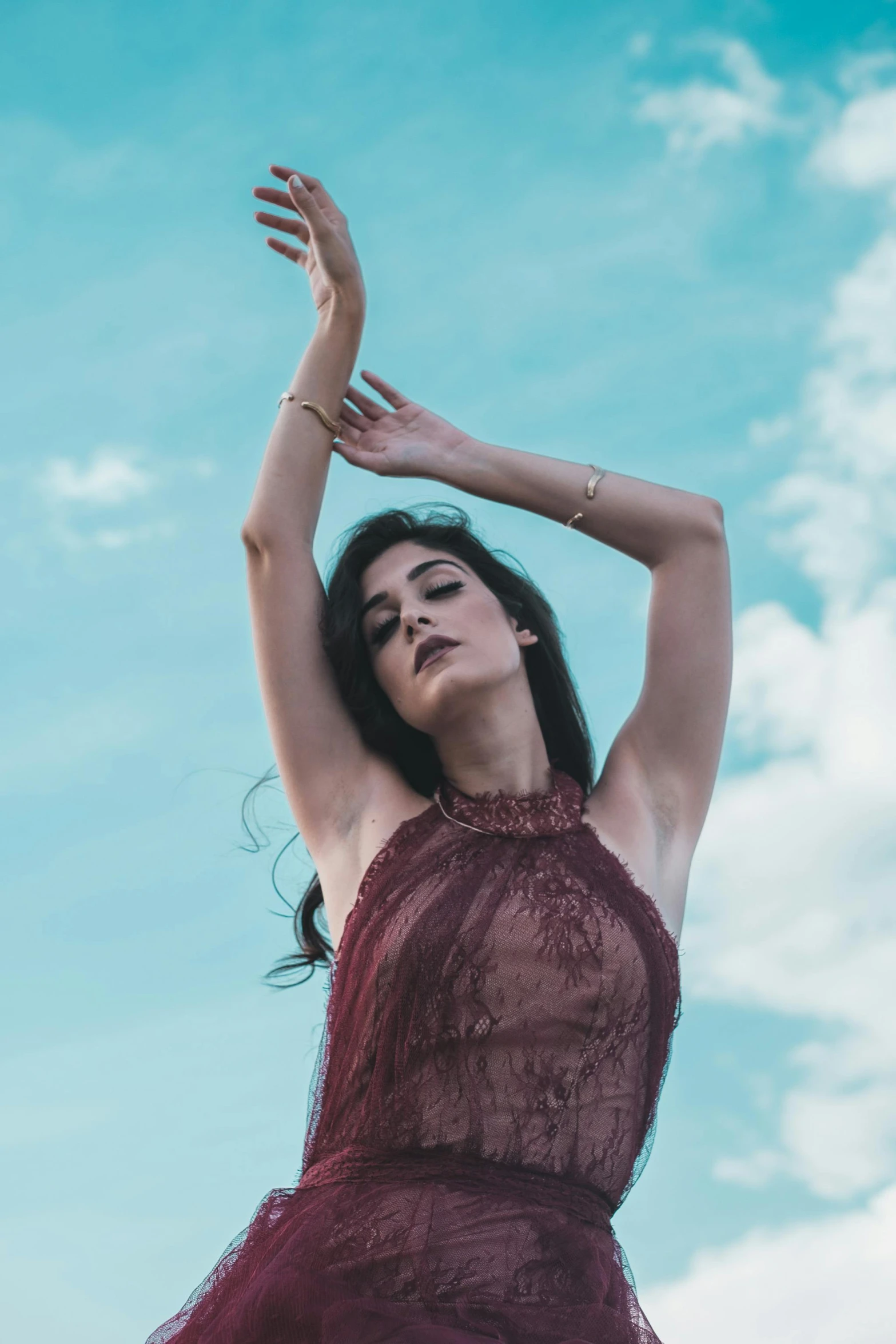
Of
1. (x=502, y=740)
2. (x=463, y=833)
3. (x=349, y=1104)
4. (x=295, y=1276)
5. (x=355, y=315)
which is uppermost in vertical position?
(x=355, y=315)

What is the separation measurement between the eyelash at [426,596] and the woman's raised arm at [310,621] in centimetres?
15

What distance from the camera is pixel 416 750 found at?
385cm

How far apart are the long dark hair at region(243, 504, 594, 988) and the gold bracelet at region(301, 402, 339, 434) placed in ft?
1.15

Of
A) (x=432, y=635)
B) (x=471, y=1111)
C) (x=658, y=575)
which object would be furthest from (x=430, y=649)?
(x=471, y=1111)

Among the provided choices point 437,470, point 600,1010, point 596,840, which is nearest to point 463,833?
point 596,840

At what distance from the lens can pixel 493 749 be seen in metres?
3.62

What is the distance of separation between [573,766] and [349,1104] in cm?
119

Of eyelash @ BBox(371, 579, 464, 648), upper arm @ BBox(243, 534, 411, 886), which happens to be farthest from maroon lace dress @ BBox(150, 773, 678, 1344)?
eyelash @ BBox(371, 579, 464, 648)

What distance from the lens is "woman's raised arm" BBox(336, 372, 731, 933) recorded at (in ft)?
12.4

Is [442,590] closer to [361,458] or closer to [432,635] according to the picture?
[432,635]

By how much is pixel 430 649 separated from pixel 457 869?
1.89 ft

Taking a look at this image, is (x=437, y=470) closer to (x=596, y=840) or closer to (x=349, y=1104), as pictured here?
(x=596, y=840)

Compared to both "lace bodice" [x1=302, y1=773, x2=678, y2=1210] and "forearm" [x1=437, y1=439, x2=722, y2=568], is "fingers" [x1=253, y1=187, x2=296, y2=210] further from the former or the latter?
"lace bodice" [x1=302, y1=773, x2=678, y2=1210]

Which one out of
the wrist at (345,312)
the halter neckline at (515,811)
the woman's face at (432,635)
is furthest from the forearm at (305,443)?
the halter neckline at (515,811)
